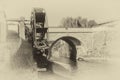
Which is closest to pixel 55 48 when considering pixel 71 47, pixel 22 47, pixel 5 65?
pixel 71 47

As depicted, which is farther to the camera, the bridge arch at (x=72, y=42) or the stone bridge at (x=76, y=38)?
the bridge arch at (x=72, y=42)

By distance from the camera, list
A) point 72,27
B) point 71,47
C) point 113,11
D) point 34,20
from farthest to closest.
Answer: point 71,47 → point 72,27 → point 34,20 → point 113,11

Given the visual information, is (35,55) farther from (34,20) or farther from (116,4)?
(116,4)

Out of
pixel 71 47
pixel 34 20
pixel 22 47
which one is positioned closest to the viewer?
pixel 22 47

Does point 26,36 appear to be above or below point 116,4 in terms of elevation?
below

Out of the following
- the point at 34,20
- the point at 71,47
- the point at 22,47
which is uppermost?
the point at 34,20

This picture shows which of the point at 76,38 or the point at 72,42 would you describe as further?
the point at 72,42

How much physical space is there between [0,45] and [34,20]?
1.19 m

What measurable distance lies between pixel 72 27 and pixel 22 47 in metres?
1.85

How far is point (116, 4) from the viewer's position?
1.02m

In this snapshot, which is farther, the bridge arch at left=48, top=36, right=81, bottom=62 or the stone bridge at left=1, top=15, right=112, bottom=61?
the bridge arch at left=48, top=36, right=81, bottom=62

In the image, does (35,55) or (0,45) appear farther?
(35,55)

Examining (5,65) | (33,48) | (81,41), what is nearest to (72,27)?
(81,41)

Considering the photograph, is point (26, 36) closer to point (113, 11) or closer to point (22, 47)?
point (22, 47)
